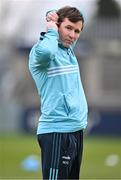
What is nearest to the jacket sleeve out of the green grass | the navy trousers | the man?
the man

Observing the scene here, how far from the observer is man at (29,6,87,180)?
6523 mm

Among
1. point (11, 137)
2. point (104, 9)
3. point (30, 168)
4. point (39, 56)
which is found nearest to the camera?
point (39, 56)

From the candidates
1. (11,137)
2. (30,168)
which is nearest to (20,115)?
(11,137)

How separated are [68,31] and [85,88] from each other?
2807 cm

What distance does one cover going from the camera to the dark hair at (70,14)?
21.7 feet

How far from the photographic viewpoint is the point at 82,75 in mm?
34656

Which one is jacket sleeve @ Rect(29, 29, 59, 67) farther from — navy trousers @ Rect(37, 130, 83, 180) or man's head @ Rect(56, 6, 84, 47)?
navy trousers @ Rect(37, 130, 83, 180)

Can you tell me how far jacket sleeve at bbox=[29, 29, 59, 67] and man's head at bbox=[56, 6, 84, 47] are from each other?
109 mm

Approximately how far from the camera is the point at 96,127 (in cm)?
2873

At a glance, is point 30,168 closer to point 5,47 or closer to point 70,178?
point 70,178

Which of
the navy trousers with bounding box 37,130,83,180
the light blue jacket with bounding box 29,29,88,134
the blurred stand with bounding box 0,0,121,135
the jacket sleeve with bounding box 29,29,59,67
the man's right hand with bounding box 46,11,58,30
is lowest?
the blurred stand with bounding box 0,0,121,135

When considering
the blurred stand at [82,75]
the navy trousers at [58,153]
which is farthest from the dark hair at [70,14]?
the blurred stand at [82,75]

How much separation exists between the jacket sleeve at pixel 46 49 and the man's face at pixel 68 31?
104 mm

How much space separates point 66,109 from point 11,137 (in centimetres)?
2211
